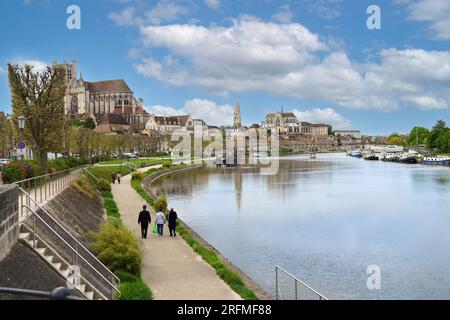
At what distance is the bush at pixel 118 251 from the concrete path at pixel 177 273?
48cm

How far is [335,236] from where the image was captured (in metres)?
23.6

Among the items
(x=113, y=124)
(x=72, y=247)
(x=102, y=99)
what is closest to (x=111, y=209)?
(x=72, y=247)

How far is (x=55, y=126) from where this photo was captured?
30.2 m

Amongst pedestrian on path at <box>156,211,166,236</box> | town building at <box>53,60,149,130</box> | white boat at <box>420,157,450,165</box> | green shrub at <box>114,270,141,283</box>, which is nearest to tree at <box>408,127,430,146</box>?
white boat at <box>420,157,450,165</box>

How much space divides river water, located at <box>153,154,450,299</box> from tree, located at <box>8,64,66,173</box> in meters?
9.04

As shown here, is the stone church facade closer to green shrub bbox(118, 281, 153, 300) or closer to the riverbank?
the riverbank

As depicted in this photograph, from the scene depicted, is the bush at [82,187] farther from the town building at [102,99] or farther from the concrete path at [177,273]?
the town building at [102,99]

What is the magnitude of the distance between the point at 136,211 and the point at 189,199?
41.5 feet

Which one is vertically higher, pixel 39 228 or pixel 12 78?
pixel 12 78

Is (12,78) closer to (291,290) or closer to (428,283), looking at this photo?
(291,290)

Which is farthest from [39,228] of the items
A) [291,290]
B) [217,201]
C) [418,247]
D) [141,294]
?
[217,201]

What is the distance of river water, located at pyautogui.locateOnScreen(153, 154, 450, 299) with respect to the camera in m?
16.0

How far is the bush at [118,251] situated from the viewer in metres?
14.1

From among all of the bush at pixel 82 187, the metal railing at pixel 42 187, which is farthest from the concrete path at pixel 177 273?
the bush at pixel 82 187
